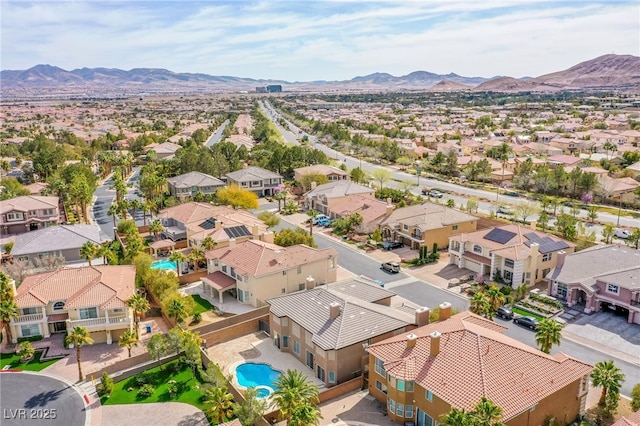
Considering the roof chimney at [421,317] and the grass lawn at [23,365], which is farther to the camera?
the grass lawn at [23,365]

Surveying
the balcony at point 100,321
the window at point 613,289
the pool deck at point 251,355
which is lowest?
the pool deck at point 251,355

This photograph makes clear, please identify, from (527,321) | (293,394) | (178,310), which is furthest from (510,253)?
(178,310)

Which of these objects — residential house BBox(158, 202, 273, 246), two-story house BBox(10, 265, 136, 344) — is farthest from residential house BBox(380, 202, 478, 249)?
two-story house BBox(10, 265, 136, 344)

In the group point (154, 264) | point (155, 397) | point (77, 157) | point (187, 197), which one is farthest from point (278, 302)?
point (77, 157)

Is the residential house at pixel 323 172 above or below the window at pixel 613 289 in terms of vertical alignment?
above

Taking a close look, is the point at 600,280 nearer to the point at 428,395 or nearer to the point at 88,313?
the point at 428,395

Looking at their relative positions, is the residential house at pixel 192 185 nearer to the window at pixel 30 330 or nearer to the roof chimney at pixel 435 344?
the window at pixel 30 330

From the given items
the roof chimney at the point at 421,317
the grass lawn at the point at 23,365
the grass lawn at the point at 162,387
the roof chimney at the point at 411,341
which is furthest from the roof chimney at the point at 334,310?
the grass lawn at the point at 23,365
